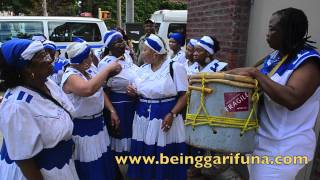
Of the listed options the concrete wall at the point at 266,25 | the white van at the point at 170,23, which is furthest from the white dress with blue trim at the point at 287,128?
the white van at the point at 170,23

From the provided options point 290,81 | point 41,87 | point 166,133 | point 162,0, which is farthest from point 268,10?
point 162,0

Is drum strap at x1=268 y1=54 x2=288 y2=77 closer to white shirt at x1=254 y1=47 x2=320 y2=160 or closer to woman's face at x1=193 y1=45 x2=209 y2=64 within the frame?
white shirt at x1=254 y1=47 x2=320 y2=160

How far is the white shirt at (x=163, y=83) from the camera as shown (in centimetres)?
347

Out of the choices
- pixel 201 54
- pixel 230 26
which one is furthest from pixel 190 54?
pixel 201 54

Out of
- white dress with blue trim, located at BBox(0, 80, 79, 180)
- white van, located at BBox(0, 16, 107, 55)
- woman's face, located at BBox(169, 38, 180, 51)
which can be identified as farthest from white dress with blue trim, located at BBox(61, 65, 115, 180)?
white van, located at BBox(0, 16, 107, 55)

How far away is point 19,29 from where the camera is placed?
11312mm

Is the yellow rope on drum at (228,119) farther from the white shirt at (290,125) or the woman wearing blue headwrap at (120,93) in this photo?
the woman wearing blue headwrap at (120,93)

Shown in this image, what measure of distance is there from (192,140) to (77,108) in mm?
1405

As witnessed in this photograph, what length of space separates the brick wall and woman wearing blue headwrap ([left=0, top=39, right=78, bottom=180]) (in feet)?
8.70

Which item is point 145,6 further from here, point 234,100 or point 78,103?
point 234,100

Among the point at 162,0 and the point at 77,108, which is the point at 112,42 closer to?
the point at 77,108

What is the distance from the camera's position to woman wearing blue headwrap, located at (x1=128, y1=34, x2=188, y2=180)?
3.51 meters

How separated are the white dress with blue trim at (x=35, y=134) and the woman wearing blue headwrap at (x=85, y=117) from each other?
2.30 ft

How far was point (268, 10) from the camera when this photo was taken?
384 centimetres
